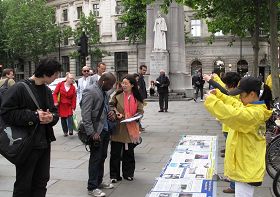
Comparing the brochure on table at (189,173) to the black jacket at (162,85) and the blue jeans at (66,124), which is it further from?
the black jacket at (162,85)

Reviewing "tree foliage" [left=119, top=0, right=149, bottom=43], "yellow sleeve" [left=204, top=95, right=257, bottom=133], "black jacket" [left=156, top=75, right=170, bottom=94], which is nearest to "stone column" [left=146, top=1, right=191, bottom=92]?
"black jacket" [left=156, top=75, right=170, bottom=94]

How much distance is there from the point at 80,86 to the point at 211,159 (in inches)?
211

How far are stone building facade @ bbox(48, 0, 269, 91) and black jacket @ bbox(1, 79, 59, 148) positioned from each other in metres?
48.2

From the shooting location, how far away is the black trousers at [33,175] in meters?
4.67

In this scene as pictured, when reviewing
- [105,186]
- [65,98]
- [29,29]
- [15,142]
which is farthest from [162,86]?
[29,29]

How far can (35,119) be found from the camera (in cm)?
455

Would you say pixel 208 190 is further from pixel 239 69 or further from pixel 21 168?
pixel 239 69

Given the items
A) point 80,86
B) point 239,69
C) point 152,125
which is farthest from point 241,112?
point 239,69

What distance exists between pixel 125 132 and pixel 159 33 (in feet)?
71.2

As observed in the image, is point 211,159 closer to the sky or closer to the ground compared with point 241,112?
closer to the ground

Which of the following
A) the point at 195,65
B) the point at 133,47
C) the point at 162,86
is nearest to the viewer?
the point at 162,86

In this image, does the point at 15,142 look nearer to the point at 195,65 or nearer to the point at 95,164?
the point at 95,164

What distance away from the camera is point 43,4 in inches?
2581

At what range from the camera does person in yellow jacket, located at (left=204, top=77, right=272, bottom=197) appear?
4.48 m
